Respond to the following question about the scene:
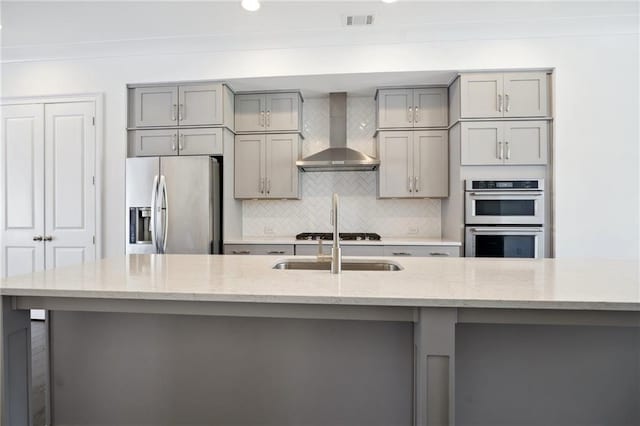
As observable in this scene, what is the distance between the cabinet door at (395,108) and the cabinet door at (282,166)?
95 cm

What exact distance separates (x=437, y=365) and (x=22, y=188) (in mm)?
4392

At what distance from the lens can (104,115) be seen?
3.56 meters

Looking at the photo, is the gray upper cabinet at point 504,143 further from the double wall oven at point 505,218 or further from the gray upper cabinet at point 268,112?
the gray upper cabinet at point 268,112

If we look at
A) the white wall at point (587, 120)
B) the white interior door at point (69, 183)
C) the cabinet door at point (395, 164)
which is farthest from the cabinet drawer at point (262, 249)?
the white wall at point (587, 120)

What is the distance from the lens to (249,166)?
149 inches

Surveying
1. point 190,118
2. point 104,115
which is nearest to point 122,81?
point 104,115

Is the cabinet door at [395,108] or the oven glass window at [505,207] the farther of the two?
the cabinet door at [395,108]

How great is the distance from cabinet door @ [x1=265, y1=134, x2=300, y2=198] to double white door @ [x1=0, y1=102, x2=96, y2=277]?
180cm

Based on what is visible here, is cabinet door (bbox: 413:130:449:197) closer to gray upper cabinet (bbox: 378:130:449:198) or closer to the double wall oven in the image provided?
gray upper cabinet (bbox: 378:130:449:198)

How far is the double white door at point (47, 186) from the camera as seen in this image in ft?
11.8

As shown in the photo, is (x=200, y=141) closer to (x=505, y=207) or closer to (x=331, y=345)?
(x=331, y=345)

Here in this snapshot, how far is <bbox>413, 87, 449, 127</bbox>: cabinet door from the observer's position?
3.61m

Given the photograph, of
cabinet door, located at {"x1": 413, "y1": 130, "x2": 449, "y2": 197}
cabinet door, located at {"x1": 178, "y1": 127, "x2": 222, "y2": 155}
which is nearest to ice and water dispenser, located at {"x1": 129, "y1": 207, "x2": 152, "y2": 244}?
cabinet door, located at {"x1": 178, "y1": 127, "x2": 222, "y2": 155}

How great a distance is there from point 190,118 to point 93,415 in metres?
2.71
